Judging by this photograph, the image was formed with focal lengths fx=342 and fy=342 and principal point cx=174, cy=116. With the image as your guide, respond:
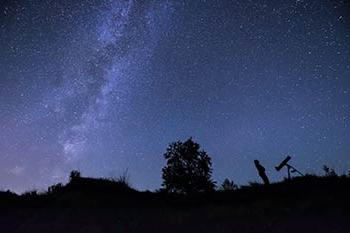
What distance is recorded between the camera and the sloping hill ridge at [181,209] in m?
15.7

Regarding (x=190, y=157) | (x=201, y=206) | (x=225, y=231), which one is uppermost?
(x=190, y=157)

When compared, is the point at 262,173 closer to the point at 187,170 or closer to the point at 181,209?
the point at 181,209

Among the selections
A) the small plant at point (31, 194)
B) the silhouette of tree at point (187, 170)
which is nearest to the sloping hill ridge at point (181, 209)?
the small plant at point (31, 194)

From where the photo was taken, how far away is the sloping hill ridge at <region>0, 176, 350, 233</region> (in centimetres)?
1569

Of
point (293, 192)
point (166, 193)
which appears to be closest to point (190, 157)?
point (166, 193)

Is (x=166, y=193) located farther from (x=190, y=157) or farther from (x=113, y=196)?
(x=190, y=157)

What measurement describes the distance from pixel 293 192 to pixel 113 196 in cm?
940

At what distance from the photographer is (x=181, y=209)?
17.7m

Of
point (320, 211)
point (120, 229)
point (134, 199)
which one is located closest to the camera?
point (320, 211)

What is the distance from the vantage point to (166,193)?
61.6 feet

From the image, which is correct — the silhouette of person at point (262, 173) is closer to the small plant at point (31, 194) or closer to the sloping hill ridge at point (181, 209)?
the sloping hill ridge at point (181, 209)

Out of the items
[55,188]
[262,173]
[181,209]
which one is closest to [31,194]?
[55,188]

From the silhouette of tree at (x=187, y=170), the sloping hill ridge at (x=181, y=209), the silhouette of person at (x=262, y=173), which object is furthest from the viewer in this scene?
the silhouette of tree at (x=187, y=170)

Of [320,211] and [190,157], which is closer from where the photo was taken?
[320,211]
